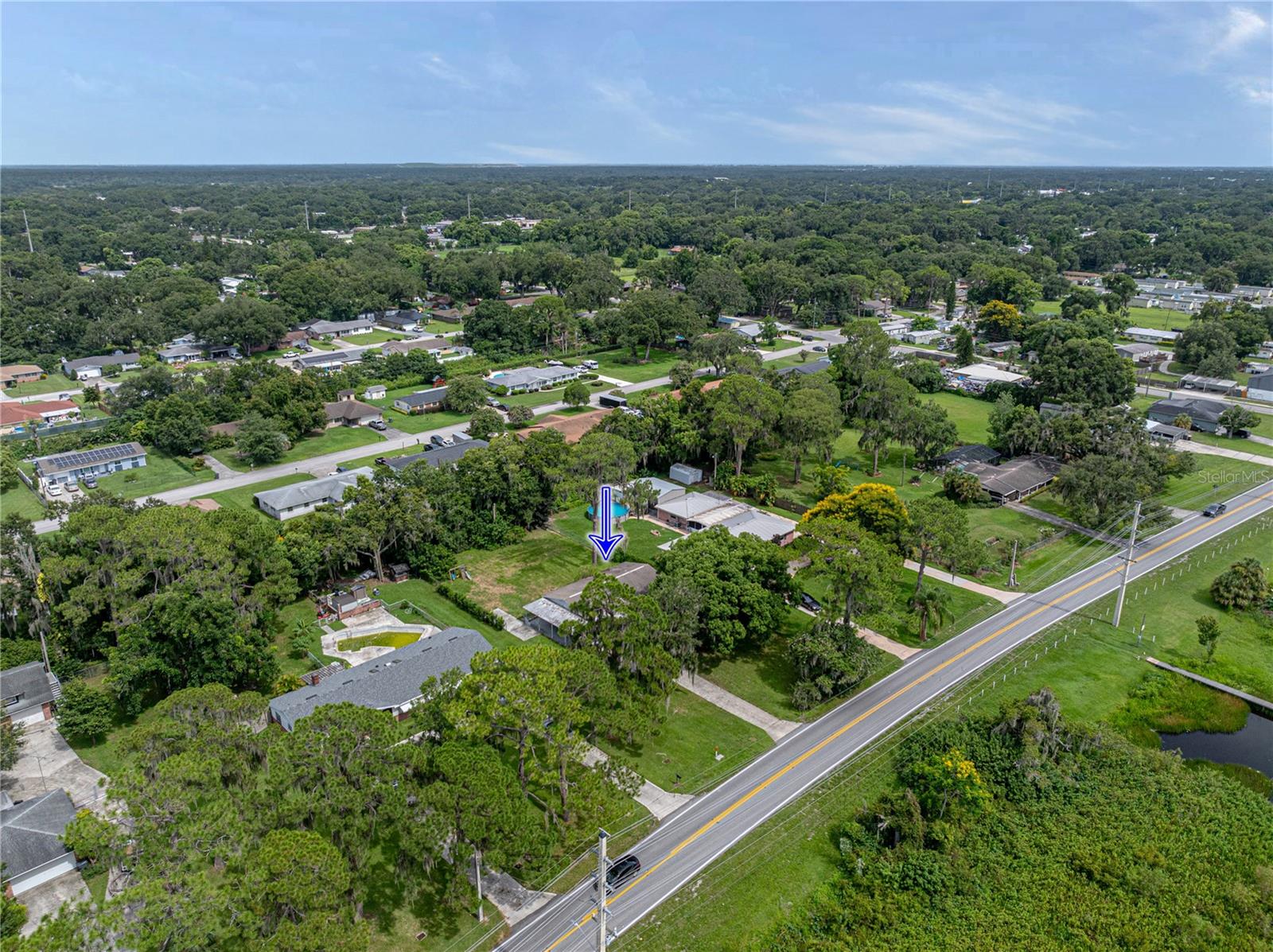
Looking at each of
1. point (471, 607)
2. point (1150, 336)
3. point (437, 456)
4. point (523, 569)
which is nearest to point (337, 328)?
point (437, 456)

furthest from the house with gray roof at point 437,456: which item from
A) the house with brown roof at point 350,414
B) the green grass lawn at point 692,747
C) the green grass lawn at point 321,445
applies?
the green grass lawn at point 692,747

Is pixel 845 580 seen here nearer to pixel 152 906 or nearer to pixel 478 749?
pixel 478 749

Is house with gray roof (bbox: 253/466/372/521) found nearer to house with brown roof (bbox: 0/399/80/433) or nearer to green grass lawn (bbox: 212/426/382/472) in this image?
green grass lawn (bbox: 212/426/382/472)

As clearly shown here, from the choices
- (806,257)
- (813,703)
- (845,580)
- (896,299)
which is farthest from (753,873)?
(806,257)

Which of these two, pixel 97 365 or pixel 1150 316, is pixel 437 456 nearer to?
pixel 97 365

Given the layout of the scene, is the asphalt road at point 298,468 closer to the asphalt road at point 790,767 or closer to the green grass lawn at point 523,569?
the green grass lawn at point 523,569

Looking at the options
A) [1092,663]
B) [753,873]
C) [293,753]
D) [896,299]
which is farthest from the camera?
[896,299]

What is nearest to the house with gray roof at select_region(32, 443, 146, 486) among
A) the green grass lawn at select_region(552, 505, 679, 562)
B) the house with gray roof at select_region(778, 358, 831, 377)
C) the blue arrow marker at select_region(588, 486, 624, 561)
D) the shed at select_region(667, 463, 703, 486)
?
the green grass lawn at select_region(552, 505, 679, 562)
